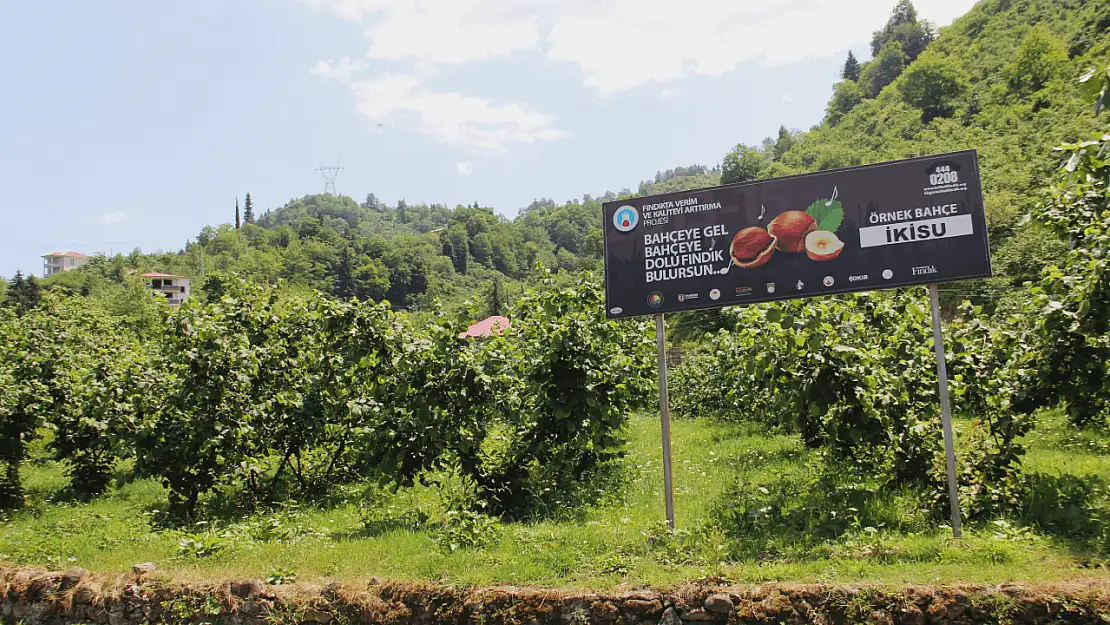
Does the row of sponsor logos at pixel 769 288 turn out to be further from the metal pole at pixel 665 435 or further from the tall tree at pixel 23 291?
the tall tree at pixel 23 291

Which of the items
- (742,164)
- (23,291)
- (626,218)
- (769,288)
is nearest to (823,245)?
(769,288)

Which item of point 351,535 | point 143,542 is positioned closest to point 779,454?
point 351,535

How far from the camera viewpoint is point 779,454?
11.2 m

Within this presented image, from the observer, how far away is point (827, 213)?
7.11 metres

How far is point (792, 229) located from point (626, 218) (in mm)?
1744

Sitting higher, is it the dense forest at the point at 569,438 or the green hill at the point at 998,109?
the green hill at the point at 998,109

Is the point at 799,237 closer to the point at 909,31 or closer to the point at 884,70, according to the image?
the point at 884,70

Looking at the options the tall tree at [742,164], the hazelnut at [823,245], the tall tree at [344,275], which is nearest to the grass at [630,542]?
the hazelnut at [823,245]

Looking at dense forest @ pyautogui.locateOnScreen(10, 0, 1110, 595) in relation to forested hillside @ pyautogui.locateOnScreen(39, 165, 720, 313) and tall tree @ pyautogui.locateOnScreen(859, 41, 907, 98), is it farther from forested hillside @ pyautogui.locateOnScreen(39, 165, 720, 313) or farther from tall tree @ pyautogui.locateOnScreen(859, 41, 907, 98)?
tall tree @ pyautogui.locateOnScreen(859, 41, 907, 98)

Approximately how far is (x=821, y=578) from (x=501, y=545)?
313 centimetres

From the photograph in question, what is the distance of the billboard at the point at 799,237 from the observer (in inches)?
266

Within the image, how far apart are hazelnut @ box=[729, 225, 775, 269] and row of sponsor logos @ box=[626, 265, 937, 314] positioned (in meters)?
0.26

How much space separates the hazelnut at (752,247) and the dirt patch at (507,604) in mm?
3119

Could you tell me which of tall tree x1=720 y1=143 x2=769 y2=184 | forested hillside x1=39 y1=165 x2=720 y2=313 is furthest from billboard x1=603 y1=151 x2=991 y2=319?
tall tree x1=720 y1=143 x2=769 y2=184
